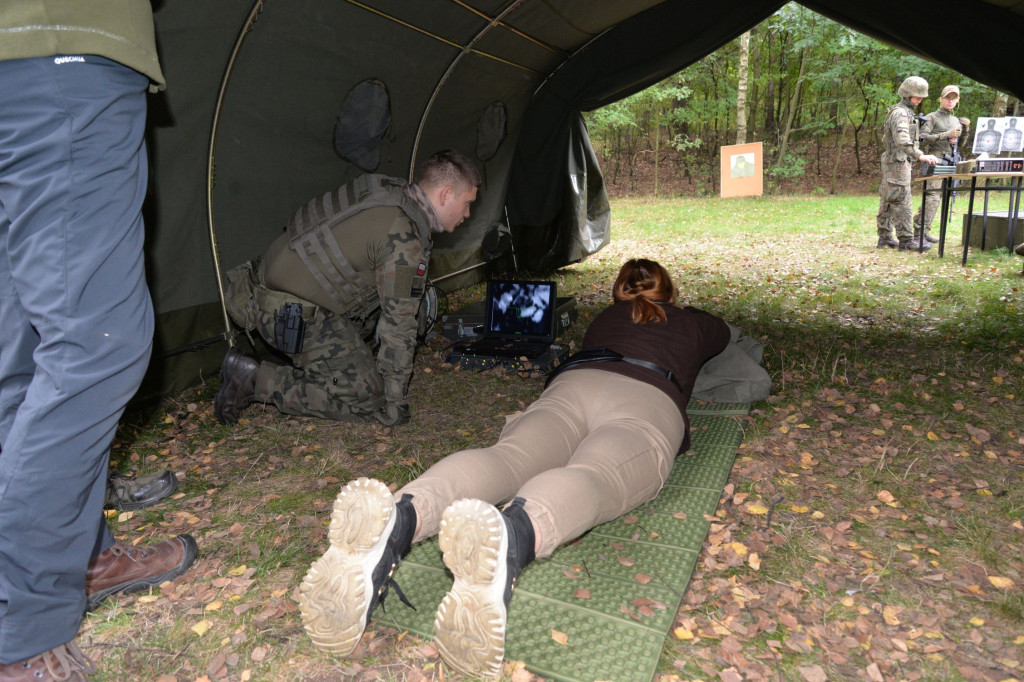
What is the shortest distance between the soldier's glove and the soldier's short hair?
4.00 feet

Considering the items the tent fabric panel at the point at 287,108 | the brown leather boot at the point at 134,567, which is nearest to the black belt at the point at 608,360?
the brown leather boot at the point at 134,567

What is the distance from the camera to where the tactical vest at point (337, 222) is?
350 cm

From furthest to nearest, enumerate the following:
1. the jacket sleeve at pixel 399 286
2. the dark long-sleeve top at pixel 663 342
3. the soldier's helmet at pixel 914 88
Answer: the soldier's helmet at pixel 914 88 → the jacket sleeve at pixel 399 286 → the dark long-sleeve top at pixel 663 342

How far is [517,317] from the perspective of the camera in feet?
15.8

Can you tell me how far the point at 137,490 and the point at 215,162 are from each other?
82.9 inches

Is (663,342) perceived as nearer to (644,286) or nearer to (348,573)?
(644,286)

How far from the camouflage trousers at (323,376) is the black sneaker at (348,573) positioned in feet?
6.24

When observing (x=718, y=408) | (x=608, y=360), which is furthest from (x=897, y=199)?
(x=608, y=360)

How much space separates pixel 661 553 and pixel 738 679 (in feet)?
1.89

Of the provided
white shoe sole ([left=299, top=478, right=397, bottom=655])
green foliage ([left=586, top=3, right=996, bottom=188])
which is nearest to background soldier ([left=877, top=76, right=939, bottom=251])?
white shoe sole ([left=299, top=478, right=397, bottom=655])

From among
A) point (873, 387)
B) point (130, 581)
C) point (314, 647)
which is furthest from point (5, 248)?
point (873, 387)

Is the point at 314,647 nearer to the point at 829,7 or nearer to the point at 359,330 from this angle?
the point at 359,330

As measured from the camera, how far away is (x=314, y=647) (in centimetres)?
196

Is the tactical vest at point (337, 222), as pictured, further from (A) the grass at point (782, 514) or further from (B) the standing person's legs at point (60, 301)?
(B) the standing person's legs at point (60, 301)
